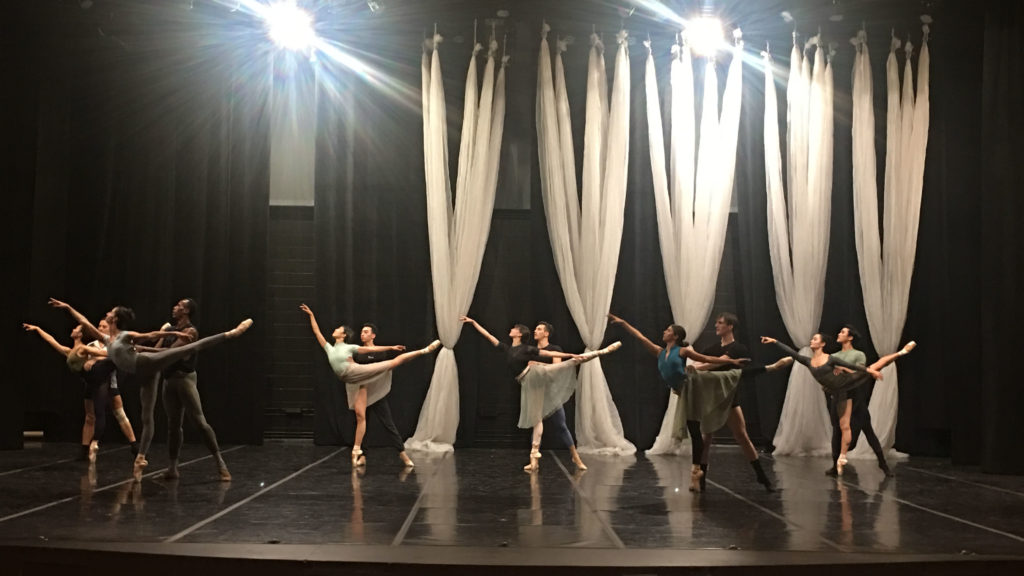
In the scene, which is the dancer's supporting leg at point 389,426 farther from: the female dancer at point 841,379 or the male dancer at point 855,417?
the male dancer at point 855,417

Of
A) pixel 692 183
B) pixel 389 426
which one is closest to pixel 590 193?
pixel 692 183

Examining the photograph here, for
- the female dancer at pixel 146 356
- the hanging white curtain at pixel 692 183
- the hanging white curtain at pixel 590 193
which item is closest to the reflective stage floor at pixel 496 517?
the female dancer at pixel 146 356

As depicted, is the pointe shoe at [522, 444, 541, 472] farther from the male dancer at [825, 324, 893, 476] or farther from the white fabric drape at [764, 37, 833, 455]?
the white fabric drape at [764, 37, 833, 455]

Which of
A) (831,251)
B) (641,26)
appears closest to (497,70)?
(641,26)

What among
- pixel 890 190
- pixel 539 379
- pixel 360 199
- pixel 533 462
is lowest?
pixel 533 462

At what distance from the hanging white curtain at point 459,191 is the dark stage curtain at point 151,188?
1.80 m

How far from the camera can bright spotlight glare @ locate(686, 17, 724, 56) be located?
409 inches

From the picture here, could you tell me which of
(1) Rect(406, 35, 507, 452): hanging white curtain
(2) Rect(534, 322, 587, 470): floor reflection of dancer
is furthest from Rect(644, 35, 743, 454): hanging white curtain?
(2) Rect(534, 322, 587, 470): floor reflection of dancer

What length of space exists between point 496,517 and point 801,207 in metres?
6.20

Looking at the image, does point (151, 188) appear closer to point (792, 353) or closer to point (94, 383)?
point (94, 383)

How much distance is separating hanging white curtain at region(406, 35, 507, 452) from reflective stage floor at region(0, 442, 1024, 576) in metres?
2.06

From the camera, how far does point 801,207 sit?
33.7 ft

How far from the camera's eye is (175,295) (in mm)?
10188

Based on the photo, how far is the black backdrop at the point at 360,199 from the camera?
1007 cm
